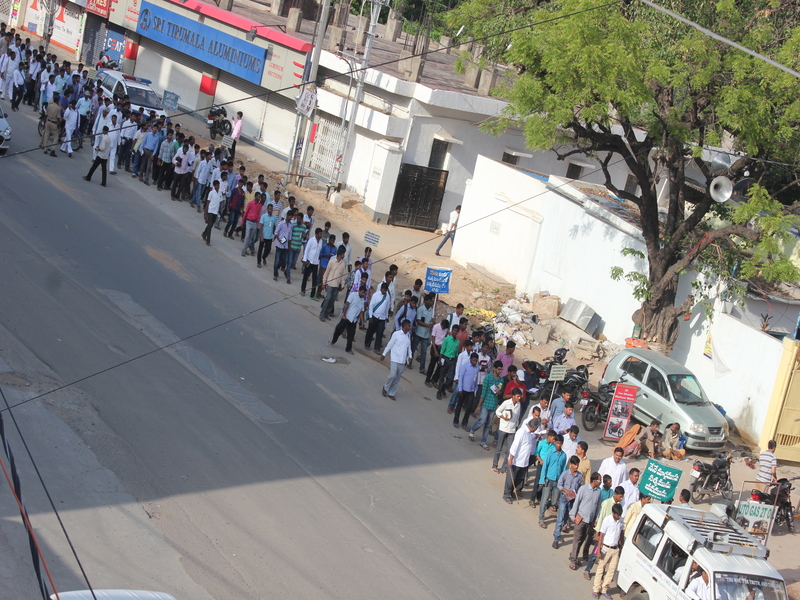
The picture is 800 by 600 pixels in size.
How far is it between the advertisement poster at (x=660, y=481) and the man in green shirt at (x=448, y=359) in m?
4.32

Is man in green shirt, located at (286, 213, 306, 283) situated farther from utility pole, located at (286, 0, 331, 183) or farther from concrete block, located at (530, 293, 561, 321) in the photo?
utility pole, located at (286, 0, 331, 183)

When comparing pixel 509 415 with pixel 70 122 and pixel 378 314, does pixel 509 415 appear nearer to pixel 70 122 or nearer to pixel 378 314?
pixel 378 314

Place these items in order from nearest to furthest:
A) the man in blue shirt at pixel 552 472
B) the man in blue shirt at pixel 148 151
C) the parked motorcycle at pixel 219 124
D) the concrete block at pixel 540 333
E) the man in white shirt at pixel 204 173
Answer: the man in blue shirt at pixel 552 472 → the concrete block at pixel 540 333 → the man in white shirt at pixel 204 173 → the man in blue shirt at pixel 148 151 → the parked motorcycle at pixel 219 124

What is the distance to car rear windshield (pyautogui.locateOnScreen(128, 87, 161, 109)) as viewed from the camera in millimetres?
26922

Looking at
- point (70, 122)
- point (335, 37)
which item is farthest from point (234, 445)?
point (335, 37)

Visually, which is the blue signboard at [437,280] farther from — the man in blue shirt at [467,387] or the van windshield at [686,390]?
the van windshield at [686,390]

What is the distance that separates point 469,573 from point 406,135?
18987mm

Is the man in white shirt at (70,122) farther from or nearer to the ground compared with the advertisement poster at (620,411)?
farther from the ground

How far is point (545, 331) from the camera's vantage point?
1962 centimetres

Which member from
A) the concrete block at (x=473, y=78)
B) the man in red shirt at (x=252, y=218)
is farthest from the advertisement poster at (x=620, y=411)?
the concrete block at (x=473, y=78)

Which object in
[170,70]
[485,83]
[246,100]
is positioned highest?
[485,83]

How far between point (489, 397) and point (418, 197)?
14.7 meters

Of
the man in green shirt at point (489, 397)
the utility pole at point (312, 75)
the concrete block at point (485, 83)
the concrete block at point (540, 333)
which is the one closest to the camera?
the man in green shirt at point (489, 397)

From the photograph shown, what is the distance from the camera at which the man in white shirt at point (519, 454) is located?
12.0 m
